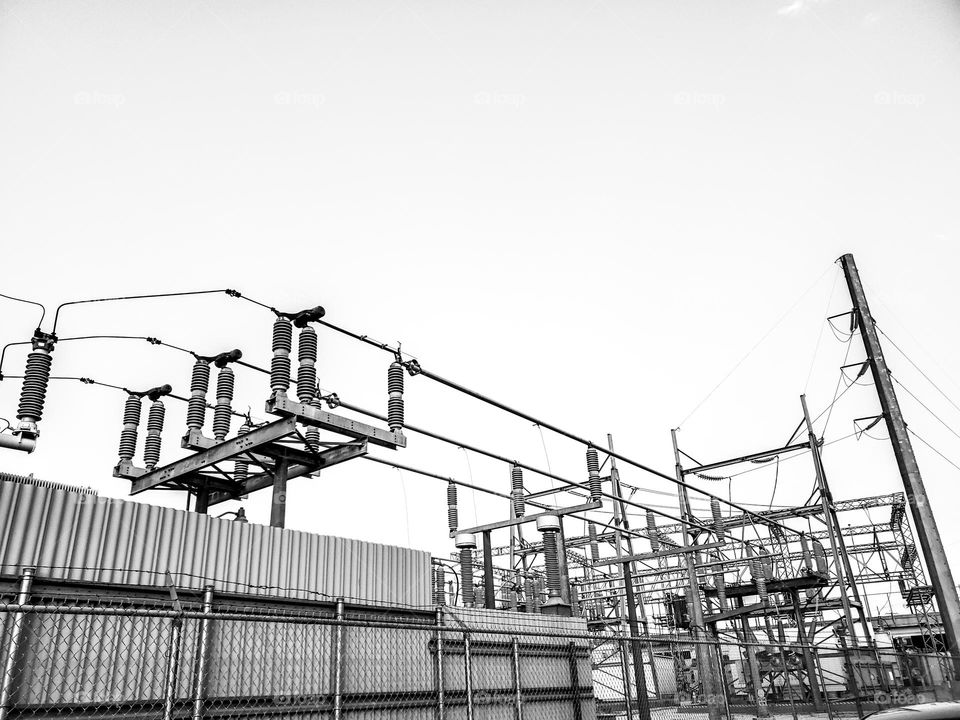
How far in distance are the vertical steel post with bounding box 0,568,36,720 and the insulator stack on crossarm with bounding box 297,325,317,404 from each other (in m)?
4.07

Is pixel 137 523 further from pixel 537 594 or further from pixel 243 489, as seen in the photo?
pixel 537 594

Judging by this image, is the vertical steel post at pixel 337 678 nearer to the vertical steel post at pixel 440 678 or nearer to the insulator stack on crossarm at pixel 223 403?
the vertical steel post at pixel 440 678

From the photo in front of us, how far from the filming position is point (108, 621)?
825cm

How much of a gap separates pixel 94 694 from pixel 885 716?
791 centimetres

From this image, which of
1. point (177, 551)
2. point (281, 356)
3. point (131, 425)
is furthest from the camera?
point (131, 425)

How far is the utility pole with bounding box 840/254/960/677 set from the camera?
1562 centimetres

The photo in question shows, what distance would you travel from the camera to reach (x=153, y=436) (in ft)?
40.9

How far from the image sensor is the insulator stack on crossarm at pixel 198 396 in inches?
459

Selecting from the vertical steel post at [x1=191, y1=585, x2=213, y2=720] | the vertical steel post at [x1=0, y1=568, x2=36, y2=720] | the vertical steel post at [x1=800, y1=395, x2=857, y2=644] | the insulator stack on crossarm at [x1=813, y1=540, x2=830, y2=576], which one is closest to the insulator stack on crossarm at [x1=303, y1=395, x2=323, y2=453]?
the vertical steel post at [x1=191, y1=585, x2=213, y2=720]

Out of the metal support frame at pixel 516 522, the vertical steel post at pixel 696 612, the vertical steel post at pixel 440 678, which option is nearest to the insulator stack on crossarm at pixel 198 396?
the vertical steel post at pixel 440 678

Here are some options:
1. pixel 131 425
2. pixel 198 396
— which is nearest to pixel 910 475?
pixel 198 396

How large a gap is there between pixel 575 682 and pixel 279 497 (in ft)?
21.0

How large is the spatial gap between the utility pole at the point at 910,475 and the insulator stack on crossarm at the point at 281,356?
1428 centimetres

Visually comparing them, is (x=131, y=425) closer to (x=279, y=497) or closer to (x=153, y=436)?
(x=153, y=436)
